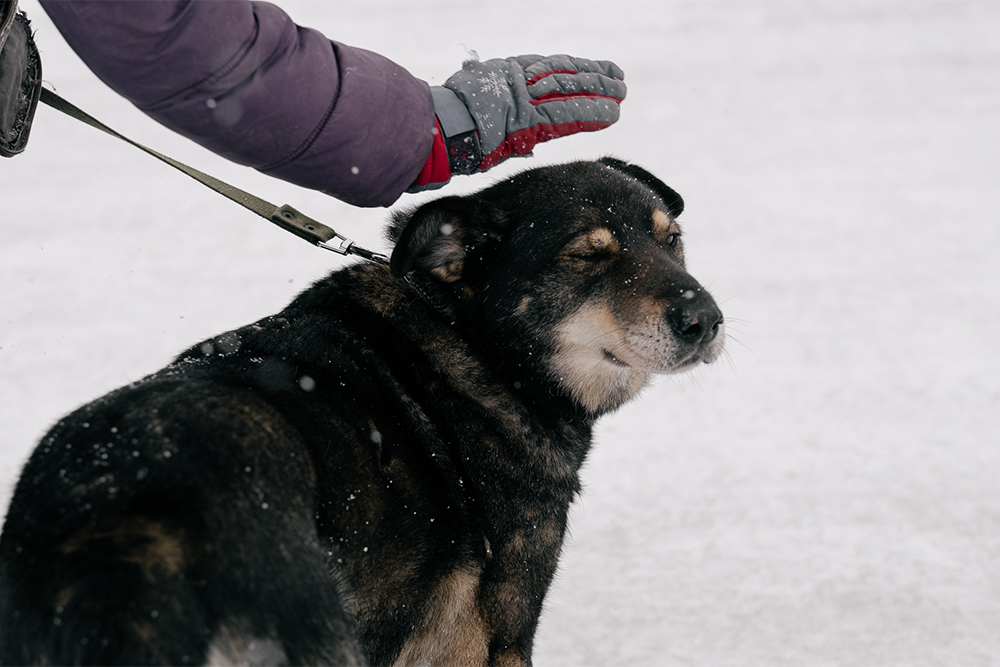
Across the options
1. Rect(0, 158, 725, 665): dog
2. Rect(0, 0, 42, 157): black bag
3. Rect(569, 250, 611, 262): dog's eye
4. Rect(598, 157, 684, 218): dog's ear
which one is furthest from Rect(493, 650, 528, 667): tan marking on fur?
Rect(0, 0, 42, 157): black bag

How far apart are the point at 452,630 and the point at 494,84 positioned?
66.2 inches

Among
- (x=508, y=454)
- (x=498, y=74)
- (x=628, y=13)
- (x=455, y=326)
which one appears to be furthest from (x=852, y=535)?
(x=628, y=13)

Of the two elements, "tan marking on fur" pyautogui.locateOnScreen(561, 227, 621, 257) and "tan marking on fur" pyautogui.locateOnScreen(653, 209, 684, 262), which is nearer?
"tan marking on fur" pyautogui.locateOnScreen(561, 227, 621, 257)

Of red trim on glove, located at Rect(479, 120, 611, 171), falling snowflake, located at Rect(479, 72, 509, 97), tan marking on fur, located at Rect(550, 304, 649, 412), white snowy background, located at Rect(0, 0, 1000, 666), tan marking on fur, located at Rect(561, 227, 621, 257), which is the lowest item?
white snowy background, located at Rect(0, 0, 1000, 666)

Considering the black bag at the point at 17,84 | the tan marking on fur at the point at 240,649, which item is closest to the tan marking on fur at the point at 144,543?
the tan marking on fur at the point at 240,649

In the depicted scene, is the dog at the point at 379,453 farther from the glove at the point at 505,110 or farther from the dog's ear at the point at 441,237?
the glove at the point at 505,110

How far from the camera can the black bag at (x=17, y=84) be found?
2.04 metres

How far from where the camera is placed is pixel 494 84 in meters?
2.65

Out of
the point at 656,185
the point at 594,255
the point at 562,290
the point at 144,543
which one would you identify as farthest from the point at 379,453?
the point at 656,185

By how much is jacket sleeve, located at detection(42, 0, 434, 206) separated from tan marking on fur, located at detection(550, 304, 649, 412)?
71cm

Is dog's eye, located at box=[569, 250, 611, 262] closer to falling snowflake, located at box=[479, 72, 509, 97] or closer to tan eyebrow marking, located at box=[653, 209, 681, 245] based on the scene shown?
tan eyebrow marking, located at box=[653, 209, 681, 245]

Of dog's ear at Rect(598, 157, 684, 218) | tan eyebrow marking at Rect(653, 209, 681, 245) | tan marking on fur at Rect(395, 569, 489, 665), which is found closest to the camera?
tan marking on fur at Rect(395, 569, 489, 665)

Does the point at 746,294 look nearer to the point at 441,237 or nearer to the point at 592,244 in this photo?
the point at 592,244

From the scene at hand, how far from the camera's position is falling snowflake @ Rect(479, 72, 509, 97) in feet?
8.64
